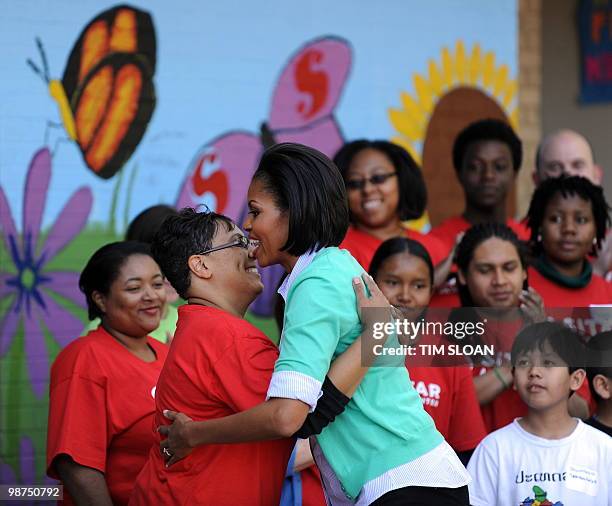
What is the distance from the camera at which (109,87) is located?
A: 5.71 meters

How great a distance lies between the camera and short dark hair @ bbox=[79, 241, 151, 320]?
399 centimetres

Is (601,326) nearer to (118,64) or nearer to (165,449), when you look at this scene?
(165,449)

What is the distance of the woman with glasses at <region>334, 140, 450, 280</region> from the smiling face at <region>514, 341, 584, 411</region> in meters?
0.91

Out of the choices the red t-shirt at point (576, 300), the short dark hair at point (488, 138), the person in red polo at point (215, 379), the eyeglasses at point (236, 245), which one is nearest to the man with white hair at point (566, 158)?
the short dark hair at point (488, 138)

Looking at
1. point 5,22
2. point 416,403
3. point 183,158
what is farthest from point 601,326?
point 5,22

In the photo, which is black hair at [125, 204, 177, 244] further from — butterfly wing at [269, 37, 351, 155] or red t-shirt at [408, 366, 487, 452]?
red t-shirt at [408, 366, 487, 452]

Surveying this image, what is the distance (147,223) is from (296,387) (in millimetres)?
2526

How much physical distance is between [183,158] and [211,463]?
3.30 m

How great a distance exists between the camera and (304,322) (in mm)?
2562

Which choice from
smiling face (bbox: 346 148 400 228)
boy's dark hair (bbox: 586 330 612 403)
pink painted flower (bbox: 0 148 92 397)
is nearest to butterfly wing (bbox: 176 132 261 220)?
pink painted flower (bbox: 0 148 92 397)

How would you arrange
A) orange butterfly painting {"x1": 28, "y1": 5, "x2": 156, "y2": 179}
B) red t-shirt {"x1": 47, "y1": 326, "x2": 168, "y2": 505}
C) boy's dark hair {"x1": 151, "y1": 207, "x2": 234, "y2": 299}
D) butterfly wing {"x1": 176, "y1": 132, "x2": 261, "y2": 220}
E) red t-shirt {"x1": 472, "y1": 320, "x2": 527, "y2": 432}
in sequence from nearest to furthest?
boy's dark hair {"x1": 151, "y1": 207, "x2": 234, "y2": 299} → red t-shirt {"x1": 47, "y1": 326, "x2": 168, "y2": 505} → red t-shirt {"x1": 472, "y1": 320, "x2": 527, "y2": 432} → orange butterfly painting {"x1": 28, "y1": 5, "x2": 156, "y2": 179} → butterfly wing {"x1": 176, "y1": 132, "x2": 261, "y2": 220}

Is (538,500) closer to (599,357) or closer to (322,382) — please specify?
(599,357)

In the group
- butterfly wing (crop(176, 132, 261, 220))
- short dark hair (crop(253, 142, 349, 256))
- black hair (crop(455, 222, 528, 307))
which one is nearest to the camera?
short dark hair (crop(253, 142, 349, 256))

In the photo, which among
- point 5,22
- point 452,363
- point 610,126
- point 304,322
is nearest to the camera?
point 304,322
